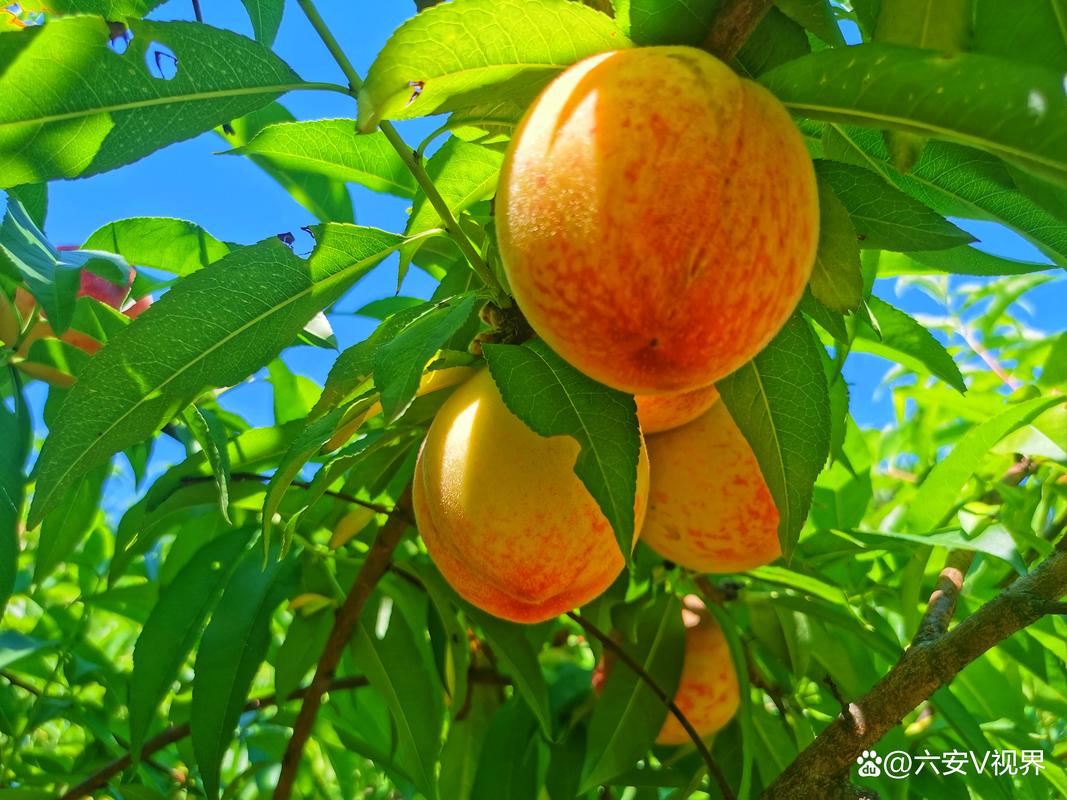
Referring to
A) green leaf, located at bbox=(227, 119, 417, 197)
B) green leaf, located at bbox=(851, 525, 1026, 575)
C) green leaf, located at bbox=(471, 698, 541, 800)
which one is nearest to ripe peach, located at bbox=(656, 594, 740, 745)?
green leaf, located at bbox=(471, 698, 541, 800)

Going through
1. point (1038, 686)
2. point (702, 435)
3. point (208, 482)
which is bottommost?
point (1038, 686)

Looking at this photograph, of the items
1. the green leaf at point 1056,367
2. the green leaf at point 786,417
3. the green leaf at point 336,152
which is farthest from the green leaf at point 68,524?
the green leaf at point 1056,367

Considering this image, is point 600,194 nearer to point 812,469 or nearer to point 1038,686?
point 812,469

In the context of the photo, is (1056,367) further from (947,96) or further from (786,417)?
(947,96)

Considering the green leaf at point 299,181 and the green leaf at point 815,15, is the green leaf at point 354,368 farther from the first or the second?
the green leaf at point 299,181

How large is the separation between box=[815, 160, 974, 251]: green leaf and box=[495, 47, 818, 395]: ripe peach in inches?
4.7

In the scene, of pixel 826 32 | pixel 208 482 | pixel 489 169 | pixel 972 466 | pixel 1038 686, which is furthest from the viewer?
pixel 1038 686

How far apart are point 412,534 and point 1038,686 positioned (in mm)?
1167

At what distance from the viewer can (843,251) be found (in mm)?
834

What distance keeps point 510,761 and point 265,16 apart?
1040 mm

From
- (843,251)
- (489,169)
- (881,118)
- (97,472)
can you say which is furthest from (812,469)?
(97,472)

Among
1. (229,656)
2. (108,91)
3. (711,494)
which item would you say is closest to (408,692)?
(229,656)

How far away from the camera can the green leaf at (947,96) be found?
64cm

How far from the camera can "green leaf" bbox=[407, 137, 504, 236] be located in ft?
3.70
